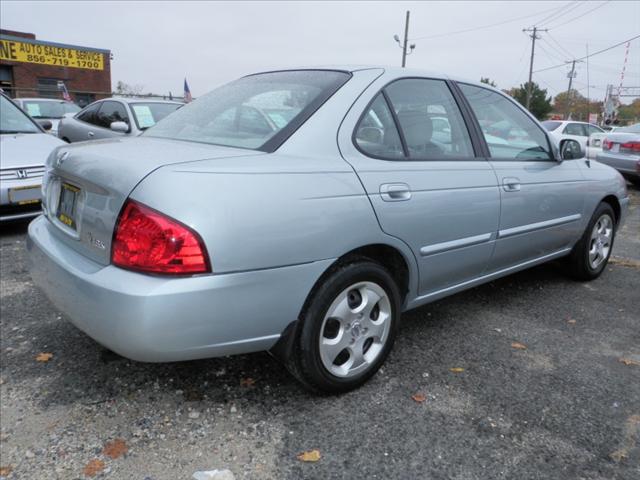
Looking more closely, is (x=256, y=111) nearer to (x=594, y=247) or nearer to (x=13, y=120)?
(x=594, y=247)

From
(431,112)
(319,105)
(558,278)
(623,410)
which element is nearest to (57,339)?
(319,105)

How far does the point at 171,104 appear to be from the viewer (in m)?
8.33

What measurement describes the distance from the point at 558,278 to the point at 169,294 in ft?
12.4

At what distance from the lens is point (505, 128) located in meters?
3.50

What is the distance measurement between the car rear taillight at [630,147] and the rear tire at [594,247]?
6.45 m

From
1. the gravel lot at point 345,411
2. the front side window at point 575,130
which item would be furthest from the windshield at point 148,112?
the front side window at point 575,130

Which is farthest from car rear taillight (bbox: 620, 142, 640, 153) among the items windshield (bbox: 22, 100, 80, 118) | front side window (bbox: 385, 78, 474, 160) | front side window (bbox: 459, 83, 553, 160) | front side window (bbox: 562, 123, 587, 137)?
windshield (bbox: 22, 100, 80, 118)

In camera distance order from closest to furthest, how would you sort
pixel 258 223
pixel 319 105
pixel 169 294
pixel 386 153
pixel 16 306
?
1. pixel 169 294
2. pixel 258 223
3. pixel 319 105
4. pixel 386 153
5. pixel 16 306

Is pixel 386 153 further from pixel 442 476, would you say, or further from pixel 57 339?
pixel 57 339

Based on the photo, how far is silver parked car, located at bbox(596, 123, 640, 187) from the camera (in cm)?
976

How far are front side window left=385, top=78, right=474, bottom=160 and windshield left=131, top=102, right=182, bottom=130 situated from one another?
18.1ft

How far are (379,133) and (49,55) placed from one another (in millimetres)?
33942

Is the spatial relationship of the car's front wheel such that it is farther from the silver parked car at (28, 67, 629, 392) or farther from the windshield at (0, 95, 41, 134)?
the windshield at (0, 95, 41, 134)

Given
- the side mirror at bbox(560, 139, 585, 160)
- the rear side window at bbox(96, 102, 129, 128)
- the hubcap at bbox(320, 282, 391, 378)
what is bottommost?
the hubcap at bbox(320, 282, 391, 378)
